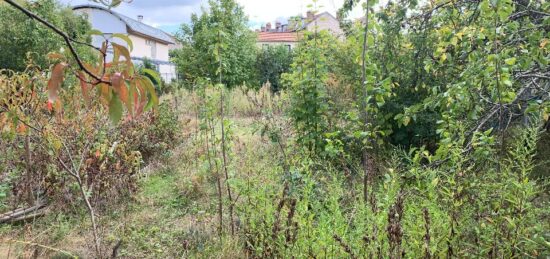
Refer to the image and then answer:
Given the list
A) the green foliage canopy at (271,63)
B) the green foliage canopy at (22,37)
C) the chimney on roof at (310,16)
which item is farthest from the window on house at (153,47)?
the chimney on roof at (310,16)

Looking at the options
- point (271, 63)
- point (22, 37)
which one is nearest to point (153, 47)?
point (271, 63)

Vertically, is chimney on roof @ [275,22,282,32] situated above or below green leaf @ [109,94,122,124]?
above

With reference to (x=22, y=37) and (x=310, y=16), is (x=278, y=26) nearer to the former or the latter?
(x=22, y=37)

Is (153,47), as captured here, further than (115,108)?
Yes

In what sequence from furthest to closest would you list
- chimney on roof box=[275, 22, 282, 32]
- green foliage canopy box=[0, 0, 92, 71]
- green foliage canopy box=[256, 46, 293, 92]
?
chimney on roof box=[275, 22, 282, 32] → green foliage canopy box=[256, 46, 293, 92] → green foliage canopy box=[0, 0, 92, 71]

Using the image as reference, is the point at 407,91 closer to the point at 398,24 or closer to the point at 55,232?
the point at 398,24

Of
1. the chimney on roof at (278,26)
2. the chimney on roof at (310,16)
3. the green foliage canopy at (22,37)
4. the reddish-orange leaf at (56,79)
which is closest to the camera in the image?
the reddish-orange leaf at (56,79)

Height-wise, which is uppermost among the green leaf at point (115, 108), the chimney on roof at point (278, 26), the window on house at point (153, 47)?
the chimney on roof at point (278, 26)

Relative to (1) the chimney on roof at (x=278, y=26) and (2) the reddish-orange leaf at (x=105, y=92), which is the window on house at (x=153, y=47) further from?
(2) the reddish-orange leaf at (x=105, y=92)

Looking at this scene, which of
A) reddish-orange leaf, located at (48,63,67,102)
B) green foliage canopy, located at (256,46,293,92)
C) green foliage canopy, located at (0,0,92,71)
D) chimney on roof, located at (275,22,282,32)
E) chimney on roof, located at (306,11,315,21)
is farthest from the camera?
chimney on roof, located at (275,22,282,32)

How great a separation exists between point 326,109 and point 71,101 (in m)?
2.69

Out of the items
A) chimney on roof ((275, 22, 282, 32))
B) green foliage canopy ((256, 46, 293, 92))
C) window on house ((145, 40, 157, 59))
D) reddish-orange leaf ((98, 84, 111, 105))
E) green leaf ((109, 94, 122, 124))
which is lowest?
green leaf ((109, 94, 122, 124))

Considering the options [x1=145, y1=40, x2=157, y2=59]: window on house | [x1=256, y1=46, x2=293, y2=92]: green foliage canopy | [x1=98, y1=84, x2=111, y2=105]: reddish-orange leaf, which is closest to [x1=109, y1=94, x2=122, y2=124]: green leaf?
[x1=98, y1=84, x2=111, y2=105]: reddish-orange leaf

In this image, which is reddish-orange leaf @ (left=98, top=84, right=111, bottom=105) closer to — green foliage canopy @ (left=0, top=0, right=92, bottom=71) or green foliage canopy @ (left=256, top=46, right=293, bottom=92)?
green foliage canopy @ (left=0, top=0, right=92, bottom=71)
